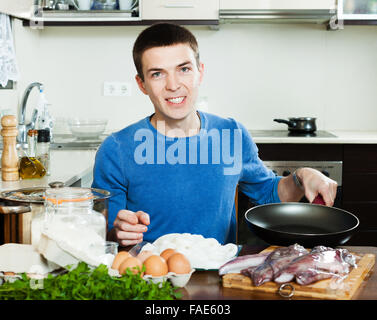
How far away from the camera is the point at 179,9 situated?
125 inches

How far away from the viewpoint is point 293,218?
140 centimetres

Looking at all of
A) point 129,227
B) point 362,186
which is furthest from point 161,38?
point 362,186

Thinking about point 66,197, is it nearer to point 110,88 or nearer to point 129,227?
point 129,227

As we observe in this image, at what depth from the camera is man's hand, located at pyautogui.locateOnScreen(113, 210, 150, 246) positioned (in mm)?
1198

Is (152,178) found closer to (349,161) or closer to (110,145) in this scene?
(110,145)

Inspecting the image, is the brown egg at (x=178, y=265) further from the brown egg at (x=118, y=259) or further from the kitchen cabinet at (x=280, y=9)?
the kitchen cabinet at (x=280, y=9)

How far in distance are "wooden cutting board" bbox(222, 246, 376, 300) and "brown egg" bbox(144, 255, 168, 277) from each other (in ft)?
0.45

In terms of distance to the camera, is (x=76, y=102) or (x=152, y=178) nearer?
(x=152, y=178)

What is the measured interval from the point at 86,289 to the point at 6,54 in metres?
2.49

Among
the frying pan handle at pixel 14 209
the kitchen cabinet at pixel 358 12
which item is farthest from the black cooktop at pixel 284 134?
the frying pan handle at pixel 14 209

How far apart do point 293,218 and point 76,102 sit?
2522mm

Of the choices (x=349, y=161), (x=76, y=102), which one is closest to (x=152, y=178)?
(x=349, y=161)

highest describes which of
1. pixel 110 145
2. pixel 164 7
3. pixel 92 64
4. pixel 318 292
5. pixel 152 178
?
pixel 164 7
